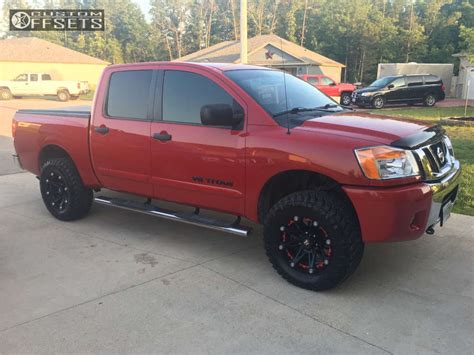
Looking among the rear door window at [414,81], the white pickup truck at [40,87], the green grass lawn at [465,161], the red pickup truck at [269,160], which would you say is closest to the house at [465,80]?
the rear door window at [414,81]

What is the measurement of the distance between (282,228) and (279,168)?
1.68ft

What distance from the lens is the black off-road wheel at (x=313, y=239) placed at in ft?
11.9

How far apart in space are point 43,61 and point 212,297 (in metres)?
45.5

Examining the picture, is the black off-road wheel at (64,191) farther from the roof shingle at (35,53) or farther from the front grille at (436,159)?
the roof shingle at (35,53)

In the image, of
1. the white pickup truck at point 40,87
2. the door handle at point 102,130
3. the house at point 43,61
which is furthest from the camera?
the house at point 43,61

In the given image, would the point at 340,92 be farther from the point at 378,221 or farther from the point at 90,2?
the point at 90,2

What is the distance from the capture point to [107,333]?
10.7ft

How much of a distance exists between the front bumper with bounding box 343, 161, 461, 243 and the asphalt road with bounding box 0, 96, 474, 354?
0.59 m

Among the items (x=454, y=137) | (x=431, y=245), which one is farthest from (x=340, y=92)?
(x=431, y=245)

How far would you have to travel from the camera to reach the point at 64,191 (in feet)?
18.7

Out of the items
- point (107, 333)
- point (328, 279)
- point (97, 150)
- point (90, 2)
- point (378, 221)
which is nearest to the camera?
point (107, 333)

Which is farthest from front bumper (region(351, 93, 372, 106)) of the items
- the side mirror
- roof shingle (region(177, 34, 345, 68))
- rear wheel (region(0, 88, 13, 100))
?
rear wheel (region(0, 88, 13, 100))

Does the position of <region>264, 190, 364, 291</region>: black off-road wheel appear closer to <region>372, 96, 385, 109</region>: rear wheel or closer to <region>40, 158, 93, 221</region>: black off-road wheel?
<region>40, 158, 93, 221</region>: black off-road wheel

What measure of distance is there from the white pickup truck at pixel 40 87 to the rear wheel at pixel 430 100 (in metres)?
21.3
